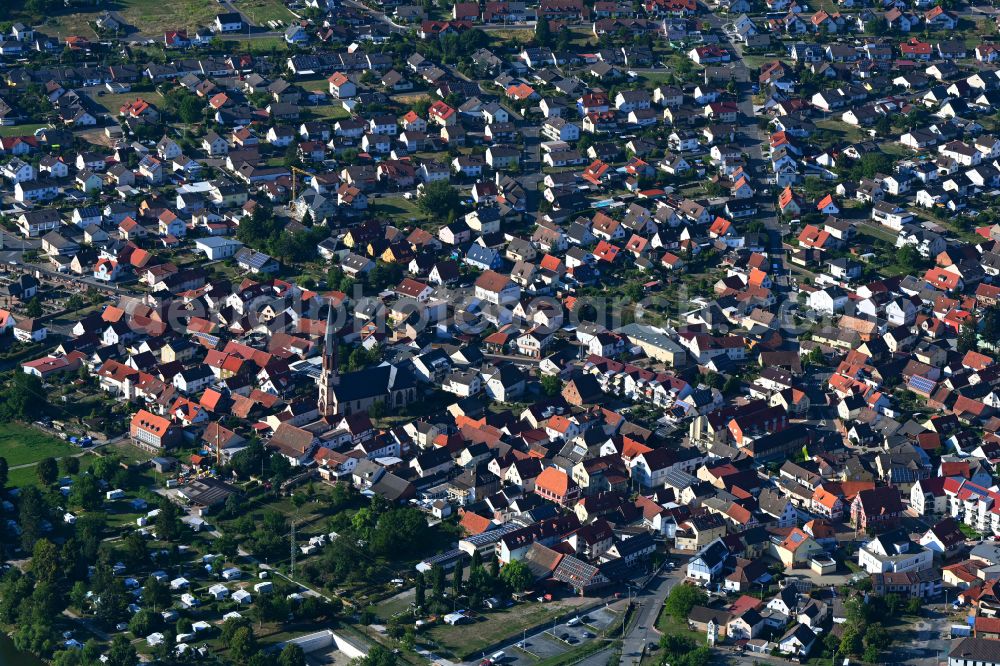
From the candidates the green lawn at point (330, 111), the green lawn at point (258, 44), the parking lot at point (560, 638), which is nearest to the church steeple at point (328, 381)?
the parking lot at point (560, 638)

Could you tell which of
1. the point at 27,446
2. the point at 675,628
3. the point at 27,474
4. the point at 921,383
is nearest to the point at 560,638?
the point at 675,628

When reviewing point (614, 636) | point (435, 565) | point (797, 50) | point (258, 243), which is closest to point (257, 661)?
point (435, 565)

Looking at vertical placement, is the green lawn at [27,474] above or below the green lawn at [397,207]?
below

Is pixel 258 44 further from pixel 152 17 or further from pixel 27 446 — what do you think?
Answer: pixel 27 446

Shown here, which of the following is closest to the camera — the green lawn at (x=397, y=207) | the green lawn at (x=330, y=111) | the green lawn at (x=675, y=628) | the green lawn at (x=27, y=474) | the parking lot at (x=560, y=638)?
the parking lot at (x=560, y=638)

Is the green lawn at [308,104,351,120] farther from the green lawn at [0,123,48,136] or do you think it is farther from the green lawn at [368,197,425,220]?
the green lawn at [0,123,48,136]

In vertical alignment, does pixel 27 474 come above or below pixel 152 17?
below

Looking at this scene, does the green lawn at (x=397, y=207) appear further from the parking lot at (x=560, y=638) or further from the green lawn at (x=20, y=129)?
the parking lot at (x=560, y=638)
